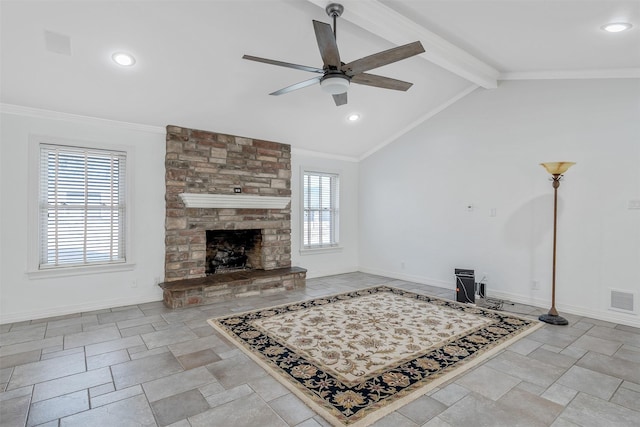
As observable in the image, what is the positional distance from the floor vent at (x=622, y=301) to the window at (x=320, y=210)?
173 inches

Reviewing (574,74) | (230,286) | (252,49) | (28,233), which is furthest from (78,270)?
(574,74)

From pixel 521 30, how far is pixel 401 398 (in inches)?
139

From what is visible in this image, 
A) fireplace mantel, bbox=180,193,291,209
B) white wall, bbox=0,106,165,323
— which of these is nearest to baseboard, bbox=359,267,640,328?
fireplace mantel, bbox=180,193,291,209

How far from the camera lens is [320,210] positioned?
6891 mm

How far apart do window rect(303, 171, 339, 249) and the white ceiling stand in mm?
1897

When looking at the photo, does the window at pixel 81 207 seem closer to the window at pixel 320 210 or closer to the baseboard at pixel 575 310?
the window at pixel 320 210

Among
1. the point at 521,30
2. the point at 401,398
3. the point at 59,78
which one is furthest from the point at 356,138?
the point at 401,398

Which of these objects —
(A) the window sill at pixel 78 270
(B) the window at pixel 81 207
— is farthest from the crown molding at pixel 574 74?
(A) the window sill at pixel 78 270

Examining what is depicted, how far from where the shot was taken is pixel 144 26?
3.19 m

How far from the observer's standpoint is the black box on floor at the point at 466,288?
485cm

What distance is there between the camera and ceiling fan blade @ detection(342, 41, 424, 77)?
262 cm

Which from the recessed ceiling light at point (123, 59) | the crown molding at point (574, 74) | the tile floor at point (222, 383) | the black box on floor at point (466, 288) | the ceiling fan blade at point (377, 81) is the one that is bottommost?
the tile floor at point (222, 383)

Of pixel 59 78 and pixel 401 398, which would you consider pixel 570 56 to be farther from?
pixel 59 78

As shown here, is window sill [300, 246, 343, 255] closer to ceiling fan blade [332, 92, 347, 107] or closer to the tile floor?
the tile floor
